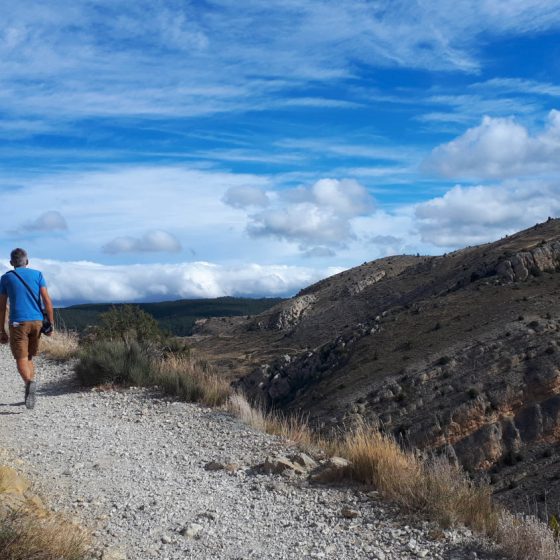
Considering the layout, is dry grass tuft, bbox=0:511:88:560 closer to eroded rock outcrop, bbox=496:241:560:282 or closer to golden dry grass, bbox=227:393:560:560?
golden dry grass, bbox=227:393:560:560

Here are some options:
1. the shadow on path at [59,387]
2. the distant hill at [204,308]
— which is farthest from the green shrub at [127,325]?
the distant hill at [204,308]

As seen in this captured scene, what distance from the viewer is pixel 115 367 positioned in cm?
1154

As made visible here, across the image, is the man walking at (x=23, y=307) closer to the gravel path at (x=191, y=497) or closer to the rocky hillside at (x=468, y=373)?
the gravel path at (x=191, y=497)

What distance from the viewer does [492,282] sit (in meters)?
48.7

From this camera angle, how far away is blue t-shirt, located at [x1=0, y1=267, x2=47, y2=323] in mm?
9508

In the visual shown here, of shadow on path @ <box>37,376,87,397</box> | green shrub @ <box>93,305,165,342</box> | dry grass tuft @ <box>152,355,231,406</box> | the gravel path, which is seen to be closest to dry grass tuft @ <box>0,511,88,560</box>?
the gravel path

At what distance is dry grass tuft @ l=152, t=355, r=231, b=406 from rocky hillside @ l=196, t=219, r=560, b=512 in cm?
799

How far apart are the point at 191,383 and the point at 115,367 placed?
64.3 inches

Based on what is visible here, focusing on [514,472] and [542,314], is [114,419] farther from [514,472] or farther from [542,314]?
[542,314]

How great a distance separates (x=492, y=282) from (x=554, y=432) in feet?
65.9

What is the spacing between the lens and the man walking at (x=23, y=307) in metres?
9.51

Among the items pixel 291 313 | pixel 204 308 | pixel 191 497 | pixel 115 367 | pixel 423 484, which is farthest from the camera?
pixel 204 308

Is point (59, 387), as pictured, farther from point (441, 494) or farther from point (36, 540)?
point (441, 494)

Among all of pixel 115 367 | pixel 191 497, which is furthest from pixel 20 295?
pixel 191 497
